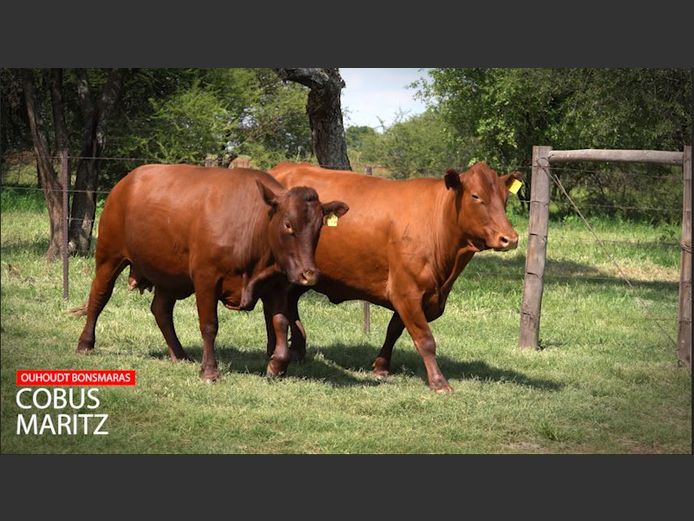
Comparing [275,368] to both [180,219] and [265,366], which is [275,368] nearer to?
[265,366]

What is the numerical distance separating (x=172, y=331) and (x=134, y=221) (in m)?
1.23

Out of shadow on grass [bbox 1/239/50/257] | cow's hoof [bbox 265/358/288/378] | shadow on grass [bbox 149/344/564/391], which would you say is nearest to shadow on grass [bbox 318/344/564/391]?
shadow on grass [bbox 149/344/564/391]

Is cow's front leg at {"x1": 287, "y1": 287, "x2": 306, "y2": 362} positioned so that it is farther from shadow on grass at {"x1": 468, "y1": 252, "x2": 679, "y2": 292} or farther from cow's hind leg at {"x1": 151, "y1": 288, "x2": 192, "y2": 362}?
shadow on grass at {"x1": 468, "y1": 252, "x2": 679, "y2": 292}

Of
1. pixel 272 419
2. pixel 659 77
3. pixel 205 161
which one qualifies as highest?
pixel 659 77

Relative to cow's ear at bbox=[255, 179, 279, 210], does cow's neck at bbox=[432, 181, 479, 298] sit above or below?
below

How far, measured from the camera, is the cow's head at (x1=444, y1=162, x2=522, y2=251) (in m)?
9.45

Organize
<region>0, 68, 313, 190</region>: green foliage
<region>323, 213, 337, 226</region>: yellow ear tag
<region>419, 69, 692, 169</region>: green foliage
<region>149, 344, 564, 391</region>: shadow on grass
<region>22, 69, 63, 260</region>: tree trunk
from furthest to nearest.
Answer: <region>0, 68, 313, 190</region>: green foliage, <region>419, 69, 692, 169</region>: green foliage, <region>22, 69, 63, 260</region>: tree trunk, <region>149, 344, 564, 391</region>: shadow on grass, <region>323, 213, 337, 226</region>: yellow ear tag

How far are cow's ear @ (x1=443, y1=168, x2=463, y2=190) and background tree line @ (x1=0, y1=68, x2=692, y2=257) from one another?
3840 mm

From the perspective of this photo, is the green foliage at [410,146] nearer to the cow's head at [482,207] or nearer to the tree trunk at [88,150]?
the tree trunk at [88,150]

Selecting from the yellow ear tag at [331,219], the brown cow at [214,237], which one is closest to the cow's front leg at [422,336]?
the yellow ear tag at [331,219]

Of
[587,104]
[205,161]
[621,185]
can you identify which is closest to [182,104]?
[205,161]

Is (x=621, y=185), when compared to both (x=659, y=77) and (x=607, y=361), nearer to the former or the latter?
(x=659, y=77)

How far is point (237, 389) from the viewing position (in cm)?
929

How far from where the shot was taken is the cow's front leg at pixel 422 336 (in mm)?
9703
